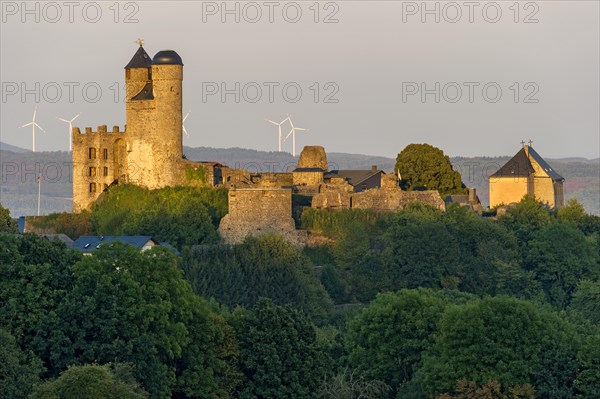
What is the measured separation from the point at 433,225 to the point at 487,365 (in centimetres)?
2412

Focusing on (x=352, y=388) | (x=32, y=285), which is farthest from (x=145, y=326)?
(x=352, y=388)

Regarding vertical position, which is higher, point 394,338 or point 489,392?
point 394,338

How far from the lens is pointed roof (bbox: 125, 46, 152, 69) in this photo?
82.2 meters

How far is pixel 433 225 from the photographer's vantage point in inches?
3081

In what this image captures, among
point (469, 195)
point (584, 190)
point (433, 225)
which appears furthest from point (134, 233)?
point (584, 190)

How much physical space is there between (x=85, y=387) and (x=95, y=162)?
38471mm

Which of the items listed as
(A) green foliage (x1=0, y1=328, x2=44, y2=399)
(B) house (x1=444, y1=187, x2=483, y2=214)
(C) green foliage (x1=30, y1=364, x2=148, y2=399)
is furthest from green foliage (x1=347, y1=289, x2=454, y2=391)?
(B) house (x1=444, y1=187, x2=483, y2=214)

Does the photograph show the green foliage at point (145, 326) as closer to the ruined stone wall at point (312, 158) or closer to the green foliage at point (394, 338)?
the green foliage at point (394, 338)

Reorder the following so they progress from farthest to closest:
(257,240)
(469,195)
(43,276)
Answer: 1. (469,195)
2. (257,240)
3. (43,276)

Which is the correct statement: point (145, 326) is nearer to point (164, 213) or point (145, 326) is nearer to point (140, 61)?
point (164, 213)

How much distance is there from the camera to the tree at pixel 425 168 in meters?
88.6

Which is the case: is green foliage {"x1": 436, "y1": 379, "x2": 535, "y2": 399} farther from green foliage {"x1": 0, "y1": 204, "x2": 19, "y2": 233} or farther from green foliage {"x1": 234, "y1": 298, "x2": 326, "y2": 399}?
green foliage {"x1": 0, "y1": 204, "x2": 19, "y2": 233}

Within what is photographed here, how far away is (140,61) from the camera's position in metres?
82.3

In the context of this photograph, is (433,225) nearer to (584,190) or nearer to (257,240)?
(257,240)
